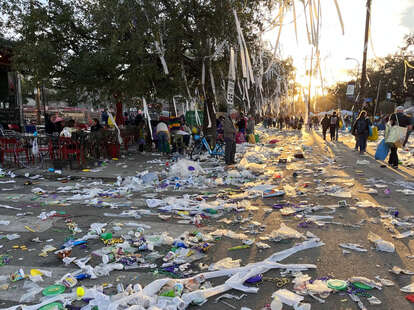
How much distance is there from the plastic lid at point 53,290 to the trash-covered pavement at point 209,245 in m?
0.02

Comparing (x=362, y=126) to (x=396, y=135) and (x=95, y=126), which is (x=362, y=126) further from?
(x=95, y=126)

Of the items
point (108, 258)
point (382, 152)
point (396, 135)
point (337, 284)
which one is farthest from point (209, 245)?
point (382, 152)

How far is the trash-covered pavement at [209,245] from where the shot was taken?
9.59ft

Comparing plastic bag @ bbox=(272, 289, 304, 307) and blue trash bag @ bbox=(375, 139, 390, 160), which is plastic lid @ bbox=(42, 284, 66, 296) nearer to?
plastic bag @ bbox=(272, 289, 304, 307)

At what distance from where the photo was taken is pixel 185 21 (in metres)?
11.4

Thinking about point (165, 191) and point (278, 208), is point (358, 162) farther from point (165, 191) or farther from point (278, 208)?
point (165, 191)

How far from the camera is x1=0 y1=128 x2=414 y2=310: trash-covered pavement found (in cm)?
292

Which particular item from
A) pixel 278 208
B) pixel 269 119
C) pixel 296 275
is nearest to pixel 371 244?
pixel 296 275

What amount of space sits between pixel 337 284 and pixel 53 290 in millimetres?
2756

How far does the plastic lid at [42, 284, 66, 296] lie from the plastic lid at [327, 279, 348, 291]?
260 centimetres

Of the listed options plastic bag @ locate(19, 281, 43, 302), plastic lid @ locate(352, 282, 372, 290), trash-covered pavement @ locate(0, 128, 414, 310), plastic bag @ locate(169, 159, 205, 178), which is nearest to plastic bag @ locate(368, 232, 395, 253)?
trash-covered pavement @ locate(0, 128, 414, 310)

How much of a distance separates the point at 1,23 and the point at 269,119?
37.1m

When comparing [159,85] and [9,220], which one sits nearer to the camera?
[9,220]

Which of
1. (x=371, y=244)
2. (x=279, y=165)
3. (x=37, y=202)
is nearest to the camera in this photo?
(x=371, y=244)
